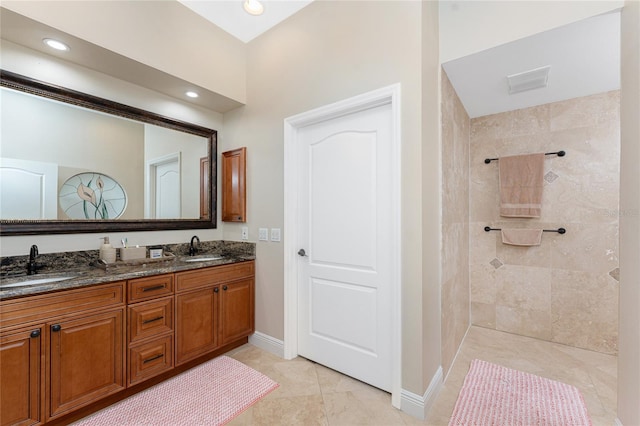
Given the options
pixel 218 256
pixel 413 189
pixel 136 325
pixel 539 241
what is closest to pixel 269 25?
pixel 413 189

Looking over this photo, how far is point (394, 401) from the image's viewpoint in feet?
6.09

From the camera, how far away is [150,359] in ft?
6.57

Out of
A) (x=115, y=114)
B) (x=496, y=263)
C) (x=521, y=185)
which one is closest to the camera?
(x=115, y=114)

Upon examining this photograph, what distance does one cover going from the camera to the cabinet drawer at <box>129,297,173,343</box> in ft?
6.31

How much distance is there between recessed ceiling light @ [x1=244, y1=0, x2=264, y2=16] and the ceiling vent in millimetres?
2140

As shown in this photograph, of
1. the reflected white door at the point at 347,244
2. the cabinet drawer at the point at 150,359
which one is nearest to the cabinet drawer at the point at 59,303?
the cabinet drawer at the point at 150,359

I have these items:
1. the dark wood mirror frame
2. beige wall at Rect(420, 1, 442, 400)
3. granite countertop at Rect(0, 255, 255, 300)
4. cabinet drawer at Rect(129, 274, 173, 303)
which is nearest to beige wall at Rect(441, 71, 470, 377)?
beige wall at Rect(420, 1, 442, 400)

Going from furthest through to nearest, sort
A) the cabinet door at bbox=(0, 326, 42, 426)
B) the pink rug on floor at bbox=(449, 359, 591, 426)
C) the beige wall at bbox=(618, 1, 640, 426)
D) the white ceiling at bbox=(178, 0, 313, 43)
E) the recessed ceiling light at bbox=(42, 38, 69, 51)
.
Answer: the white ceiling at bbox=(178, 0, 313, 43) < the recessed ceiling light at bbox=(42, 38, 69, 51) < the pink rug on floor at bbox=(449, 359, 591, 426) < the cabinet door at bbox=(0, 326, 42, 426) < the beige wall at bbox=(618, 1, 640, 426)

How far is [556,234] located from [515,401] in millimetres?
1781

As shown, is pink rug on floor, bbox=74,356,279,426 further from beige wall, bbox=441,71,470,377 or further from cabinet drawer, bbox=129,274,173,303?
beige wall, bbox=441,71,470,377

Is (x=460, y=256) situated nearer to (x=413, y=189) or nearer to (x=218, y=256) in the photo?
(x=413, y=189)

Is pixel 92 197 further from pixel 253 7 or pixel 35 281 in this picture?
pixel 253 7

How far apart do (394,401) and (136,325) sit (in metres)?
1.87

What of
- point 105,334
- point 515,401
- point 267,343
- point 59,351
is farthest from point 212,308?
point 515,401
